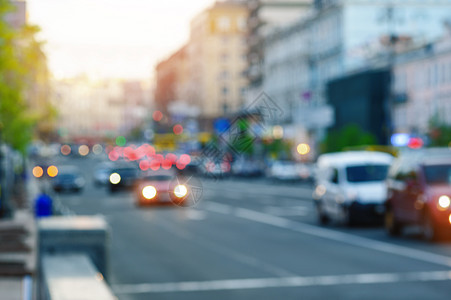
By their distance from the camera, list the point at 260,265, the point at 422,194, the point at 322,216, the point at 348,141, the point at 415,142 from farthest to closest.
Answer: the point at 348,141, the point at 415,142, the point at 322,216, the point at 422,194, the point at 260,265

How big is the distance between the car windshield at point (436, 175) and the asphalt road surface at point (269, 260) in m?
1.58

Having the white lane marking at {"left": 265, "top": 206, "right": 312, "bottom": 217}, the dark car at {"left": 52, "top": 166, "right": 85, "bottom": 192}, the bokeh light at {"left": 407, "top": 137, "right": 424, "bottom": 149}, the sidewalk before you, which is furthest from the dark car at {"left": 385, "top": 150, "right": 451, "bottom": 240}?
the dark car at {"left": 52, "top": 166, "right": 85, "bottom": 192}

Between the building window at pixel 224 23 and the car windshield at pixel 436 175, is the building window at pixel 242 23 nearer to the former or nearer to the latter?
the building window at pixel 224 23

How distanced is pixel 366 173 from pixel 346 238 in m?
4.32

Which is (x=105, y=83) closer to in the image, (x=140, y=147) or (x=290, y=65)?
(x=140, y=147)

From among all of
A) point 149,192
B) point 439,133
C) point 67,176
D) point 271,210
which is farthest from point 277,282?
point 67,176

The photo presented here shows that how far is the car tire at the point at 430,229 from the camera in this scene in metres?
22.7

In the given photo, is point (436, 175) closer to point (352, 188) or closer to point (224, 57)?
point (352, 188)

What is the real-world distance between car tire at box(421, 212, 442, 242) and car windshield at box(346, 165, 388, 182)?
6002mm

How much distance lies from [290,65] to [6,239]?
1645cm

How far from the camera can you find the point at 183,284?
57.6 ft

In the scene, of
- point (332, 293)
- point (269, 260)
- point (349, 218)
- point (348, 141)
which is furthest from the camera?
point (348, 141)

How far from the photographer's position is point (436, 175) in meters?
23.5

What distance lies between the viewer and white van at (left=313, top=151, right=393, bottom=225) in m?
28.5
